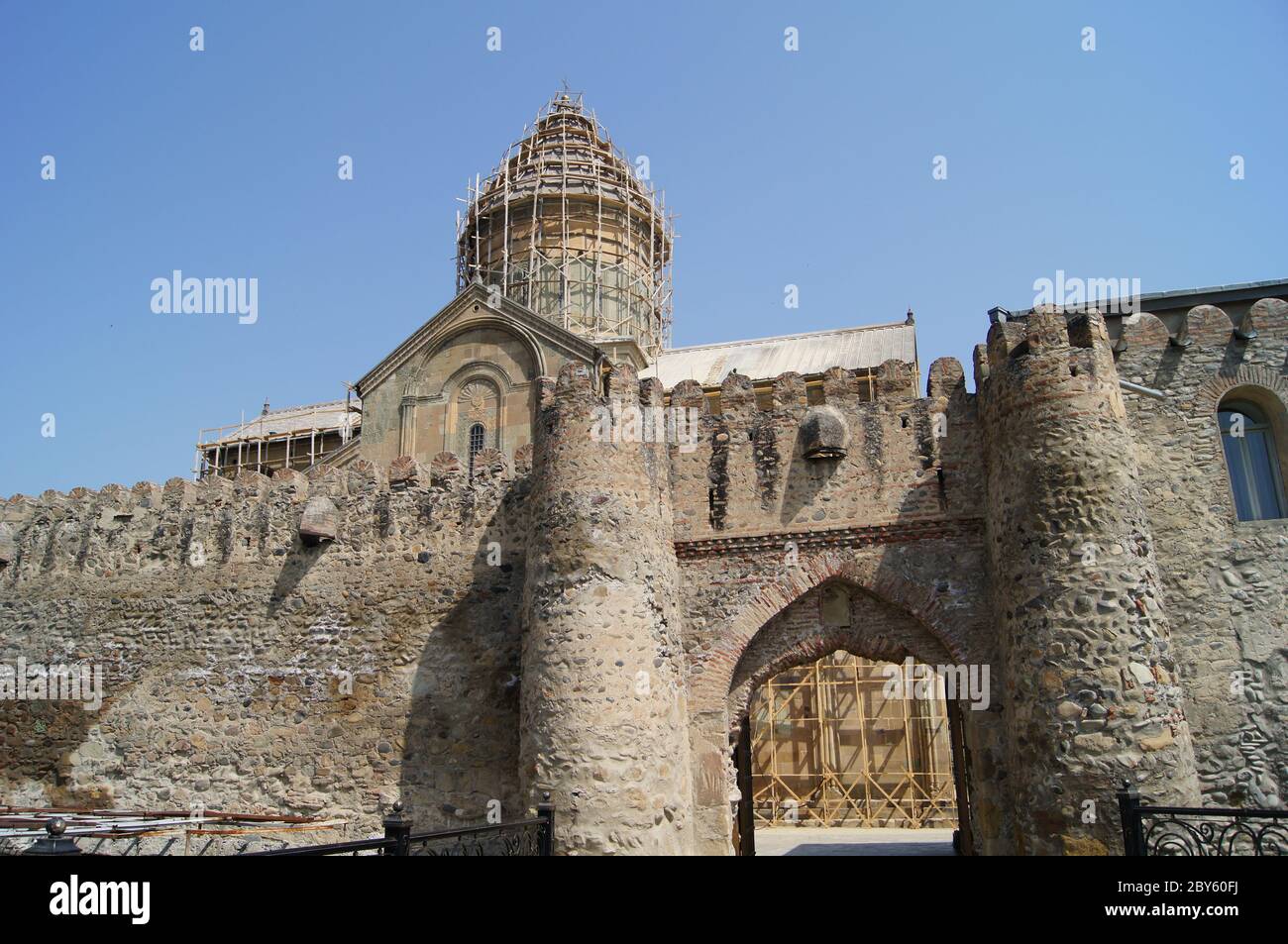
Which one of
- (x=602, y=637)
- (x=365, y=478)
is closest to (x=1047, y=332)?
(x=602, y=637)

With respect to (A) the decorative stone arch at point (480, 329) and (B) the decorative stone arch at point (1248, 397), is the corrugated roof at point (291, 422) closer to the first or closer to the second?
(A) the decorative stone arch at point (480, 329)

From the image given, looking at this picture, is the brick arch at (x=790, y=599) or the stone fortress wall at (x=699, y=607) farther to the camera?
the brick arch at (x=790, y=599)

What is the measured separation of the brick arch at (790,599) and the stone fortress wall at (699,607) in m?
0.03

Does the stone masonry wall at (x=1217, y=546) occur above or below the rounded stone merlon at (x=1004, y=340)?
below

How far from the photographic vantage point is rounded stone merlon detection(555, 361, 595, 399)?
1273 centimetres

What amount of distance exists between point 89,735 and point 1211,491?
1474 cm

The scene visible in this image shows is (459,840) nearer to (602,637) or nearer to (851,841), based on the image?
(602,637)

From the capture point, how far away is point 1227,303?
46.3ft

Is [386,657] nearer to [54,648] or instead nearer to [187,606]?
[187,606]

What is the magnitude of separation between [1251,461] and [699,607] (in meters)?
6.31

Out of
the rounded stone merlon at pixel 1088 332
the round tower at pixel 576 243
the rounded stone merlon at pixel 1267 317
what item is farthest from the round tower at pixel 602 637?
the round tower at pixel 576 243

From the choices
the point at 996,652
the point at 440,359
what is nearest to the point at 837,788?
the point at 440,359

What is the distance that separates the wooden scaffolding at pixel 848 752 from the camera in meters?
26.0

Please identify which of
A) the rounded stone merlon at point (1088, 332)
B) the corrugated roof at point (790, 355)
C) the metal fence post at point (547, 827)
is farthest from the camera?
the corrugated roof at point (790, 355)
